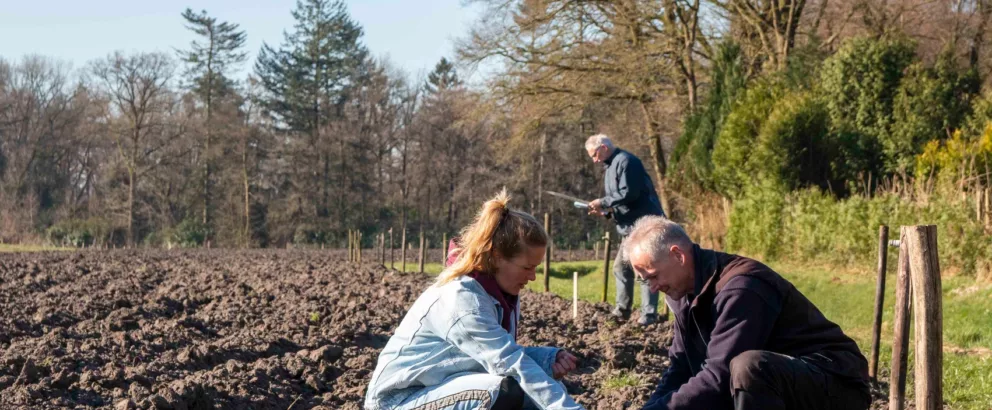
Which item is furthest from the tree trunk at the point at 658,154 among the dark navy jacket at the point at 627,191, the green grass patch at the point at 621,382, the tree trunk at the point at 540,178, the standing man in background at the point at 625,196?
the green grass patch at the point at 621,382

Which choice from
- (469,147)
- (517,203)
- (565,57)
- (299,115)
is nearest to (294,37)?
(299,115)

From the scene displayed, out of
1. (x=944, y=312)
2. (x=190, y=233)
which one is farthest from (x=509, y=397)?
(x=190, y=233)

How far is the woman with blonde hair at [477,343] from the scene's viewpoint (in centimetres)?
411

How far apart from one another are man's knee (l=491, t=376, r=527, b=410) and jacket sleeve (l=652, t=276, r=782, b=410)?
0.66 meters

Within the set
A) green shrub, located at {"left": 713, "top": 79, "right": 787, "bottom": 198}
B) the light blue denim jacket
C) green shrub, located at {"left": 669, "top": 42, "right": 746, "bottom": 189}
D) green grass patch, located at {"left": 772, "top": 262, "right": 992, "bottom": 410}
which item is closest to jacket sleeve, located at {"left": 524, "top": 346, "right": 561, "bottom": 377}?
the light blue denim jacket

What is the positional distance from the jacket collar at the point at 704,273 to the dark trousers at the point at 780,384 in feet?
1.03

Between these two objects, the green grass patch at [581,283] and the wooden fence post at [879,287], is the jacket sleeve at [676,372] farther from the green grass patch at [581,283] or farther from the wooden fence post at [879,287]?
the green grass patch at [581,283]

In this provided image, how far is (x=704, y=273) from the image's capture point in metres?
4.41

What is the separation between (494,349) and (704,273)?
1.00m

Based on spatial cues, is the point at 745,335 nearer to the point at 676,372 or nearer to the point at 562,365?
the point at 676,372

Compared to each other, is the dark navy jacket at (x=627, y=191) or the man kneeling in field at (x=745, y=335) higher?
the dark navy jacket at (x=627, y=191)

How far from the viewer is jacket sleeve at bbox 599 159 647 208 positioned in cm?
956

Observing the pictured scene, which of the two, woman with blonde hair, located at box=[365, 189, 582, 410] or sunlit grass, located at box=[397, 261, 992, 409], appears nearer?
woman with blonde hair, located at box=[365, 189, 582, 410]

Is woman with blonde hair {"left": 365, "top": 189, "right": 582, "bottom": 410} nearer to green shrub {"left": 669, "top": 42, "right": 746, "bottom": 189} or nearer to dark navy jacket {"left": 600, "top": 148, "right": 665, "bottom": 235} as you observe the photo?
dark navy jacket {"left": 600, "top": 148, "right": 665, "bottom": 235}
